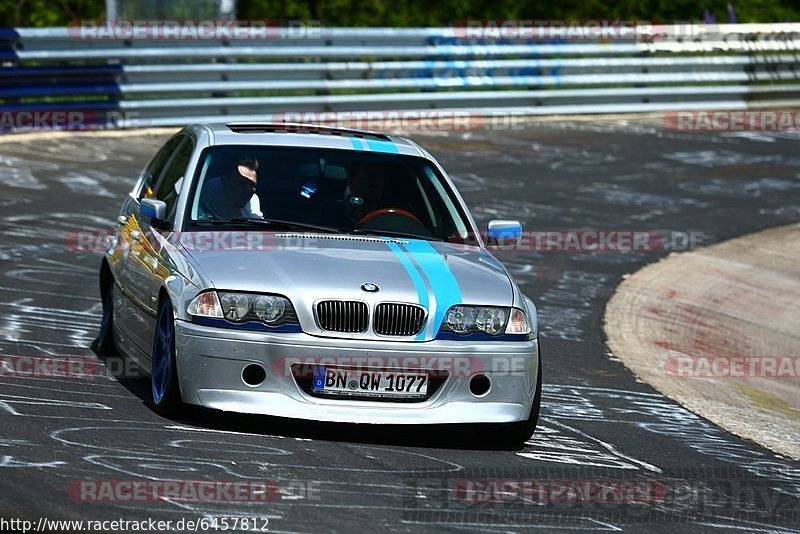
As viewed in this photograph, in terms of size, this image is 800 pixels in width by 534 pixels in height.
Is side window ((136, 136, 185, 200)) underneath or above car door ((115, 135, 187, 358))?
above

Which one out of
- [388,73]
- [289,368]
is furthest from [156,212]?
[388,73]

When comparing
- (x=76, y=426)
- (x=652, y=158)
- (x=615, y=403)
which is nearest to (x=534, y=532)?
(x=76, y=426)

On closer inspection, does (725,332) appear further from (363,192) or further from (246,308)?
(246,308)

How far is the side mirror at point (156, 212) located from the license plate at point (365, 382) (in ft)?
5.11

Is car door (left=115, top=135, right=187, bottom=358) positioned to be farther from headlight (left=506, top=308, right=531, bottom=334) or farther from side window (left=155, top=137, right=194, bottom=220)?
headlight (left=506, top=308, right=531, bottom=334)

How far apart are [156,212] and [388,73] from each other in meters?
14.0

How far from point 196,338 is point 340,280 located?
0.74 metres

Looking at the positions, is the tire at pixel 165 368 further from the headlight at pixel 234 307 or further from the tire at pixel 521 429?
the tire at pixel 521 429

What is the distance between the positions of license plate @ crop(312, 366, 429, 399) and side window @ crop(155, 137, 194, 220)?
64.6 inches

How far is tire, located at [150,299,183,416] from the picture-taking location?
6945 millimetres

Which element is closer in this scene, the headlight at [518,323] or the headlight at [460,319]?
the headlight at [460,319]

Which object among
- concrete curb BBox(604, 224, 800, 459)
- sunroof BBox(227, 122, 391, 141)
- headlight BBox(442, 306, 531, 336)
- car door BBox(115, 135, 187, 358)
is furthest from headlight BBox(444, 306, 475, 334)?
concrete curb BBox(604, 224, 800, 459)

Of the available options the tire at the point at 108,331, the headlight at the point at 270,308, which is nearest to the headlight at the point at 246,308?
the headlight at the point at 270,308

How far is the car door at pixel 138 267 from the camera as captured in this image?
25.3ft
